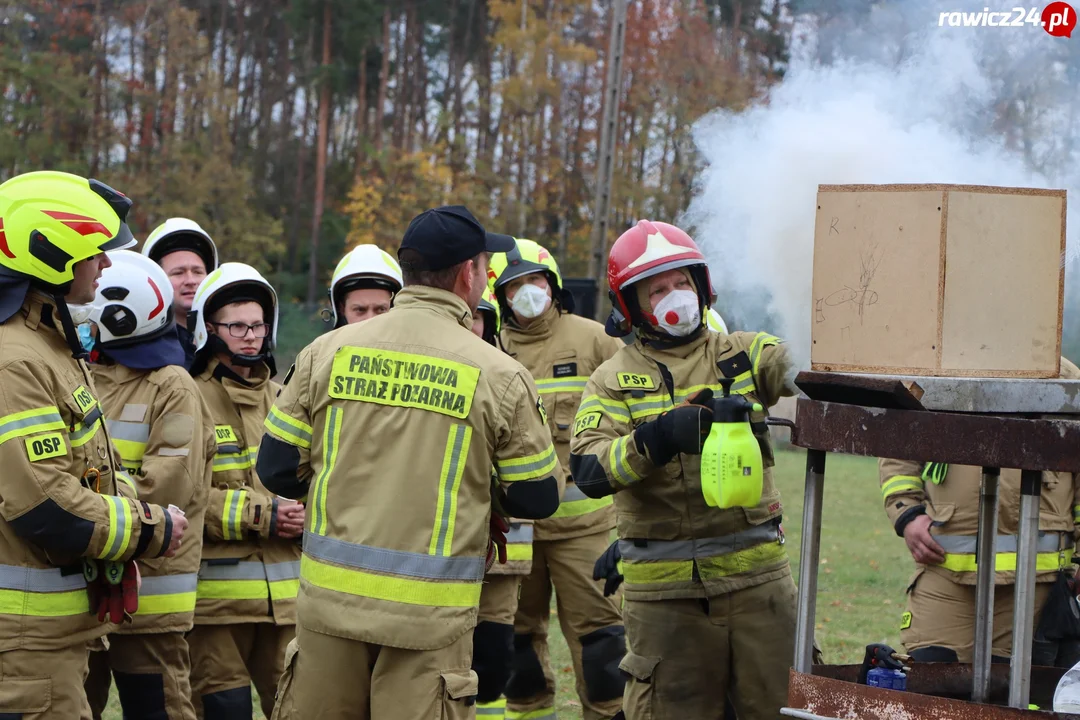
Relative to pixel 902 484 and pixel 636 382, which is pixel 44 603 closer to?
pixel 636 382

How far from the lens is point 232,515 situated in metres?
5.05

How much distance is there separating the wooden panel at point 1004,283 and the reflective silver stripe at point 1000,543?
193 centimetres

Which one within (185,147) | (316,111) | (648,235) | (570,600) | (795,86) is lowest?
(570,600)

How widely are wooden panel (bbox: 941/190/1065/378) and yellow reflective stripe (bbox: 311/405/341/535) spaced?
1815 millimetres

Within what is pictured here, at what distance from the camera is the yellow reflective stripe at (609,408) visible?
4.59 metres

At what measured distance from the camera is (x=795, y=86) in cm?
421

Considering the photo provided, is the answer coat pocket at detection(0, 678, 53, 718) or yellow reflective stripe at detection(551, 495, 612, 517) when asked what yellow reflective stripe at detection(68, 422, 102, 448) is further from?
yellow reflective stripe at detection(551, 495, 612, 517)

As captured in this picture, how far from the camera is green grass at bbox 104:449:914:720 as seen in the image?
27.3ft

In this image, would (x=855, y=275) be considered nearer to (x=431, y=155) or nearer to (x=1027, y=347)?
(x=1027, y=347)

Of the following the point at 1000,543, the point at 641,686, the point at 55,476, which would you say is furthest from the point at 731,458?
the point at 55,476

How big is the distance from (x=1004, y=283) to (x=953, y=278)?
158 millimetres

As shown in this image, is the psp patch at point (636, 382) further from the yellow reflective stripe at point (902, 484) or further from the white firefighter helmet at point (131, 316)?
the white firefighter helmet at point (131, 316)

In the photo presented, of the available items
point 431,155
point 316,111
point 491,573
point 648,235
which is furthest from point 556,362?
point 316,111

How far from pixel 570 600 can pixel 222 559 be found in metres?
2.03
